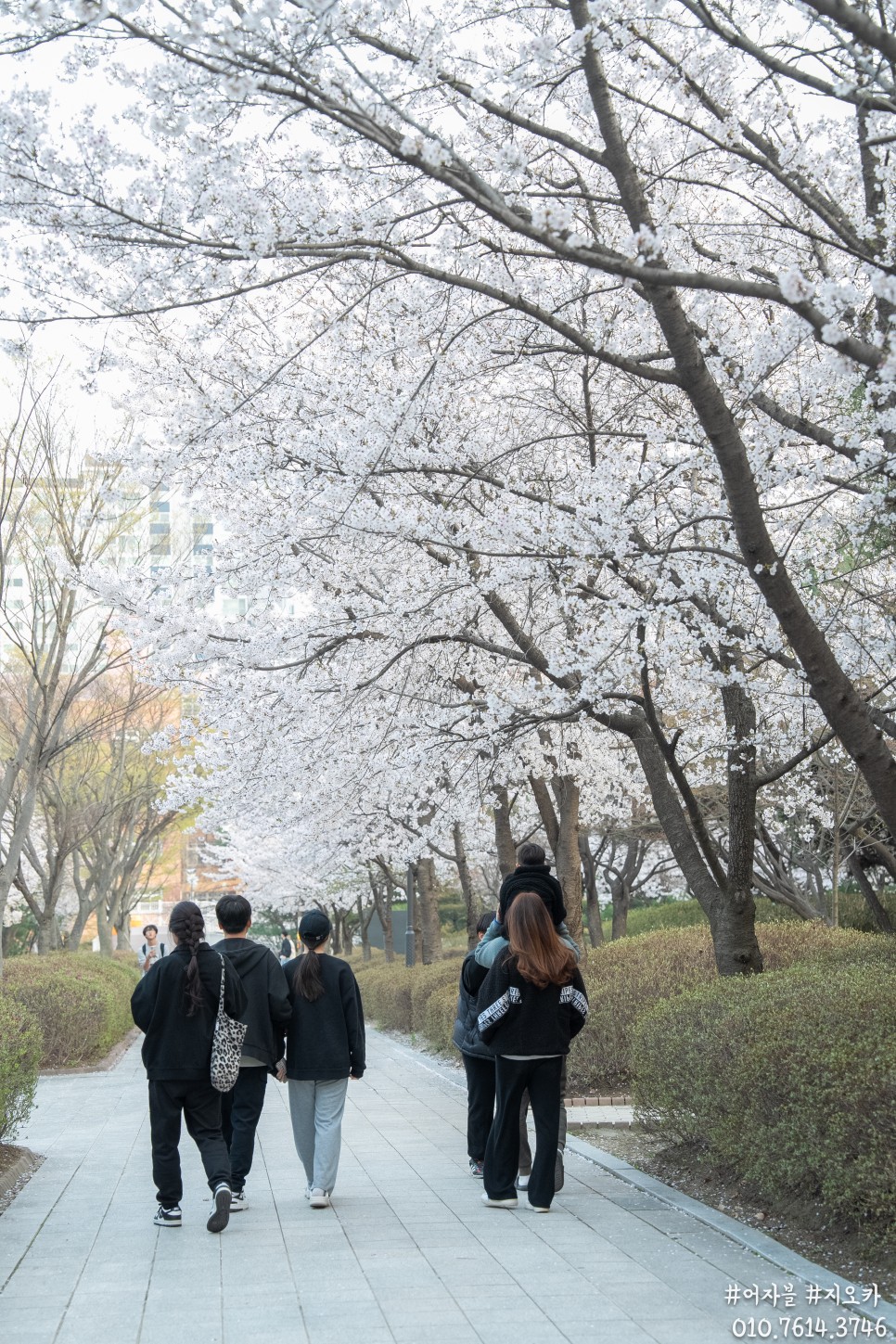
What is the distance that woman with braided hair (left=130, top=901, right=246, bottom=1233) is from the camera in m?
6.35

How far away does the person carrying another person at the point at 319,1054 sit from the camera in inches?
268

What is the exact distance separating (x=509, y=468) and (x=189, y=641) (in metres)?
3.45

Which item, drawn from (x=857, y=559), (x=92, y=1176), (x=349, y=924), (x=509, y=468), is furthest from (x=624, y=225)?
(x=349, y=924)

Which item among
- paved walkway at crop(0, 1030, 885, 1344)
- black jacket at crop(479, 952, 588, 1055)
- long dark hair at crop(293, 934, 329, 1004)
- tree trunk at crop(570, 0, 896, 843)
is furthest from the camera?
long dark hair at crop(293, 934, 329, 1004)

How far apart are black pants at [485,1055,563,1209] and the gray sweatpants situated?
34.4 inches

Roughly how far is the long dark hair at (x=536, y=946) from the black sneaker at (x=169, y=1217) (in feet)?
6.92

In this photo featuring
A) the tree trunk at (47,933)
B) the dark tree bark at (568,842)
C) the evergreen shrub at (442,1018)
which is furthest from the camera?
Result: the tree trunk at (47,933)

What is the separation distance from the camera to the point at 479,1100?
7.66 meters

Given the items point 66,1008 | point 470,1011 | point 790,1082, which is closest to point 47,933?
point 66,1008

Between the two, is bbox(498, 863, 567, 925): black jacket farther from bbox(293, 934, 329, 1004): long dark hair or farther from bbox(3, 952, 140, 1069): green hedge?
bbox(3, 952, 140, 1069): green hedge

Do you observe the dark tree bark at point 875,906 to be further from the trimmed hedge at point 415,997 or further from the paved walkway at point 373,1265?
the paved walkway at point 373,1265

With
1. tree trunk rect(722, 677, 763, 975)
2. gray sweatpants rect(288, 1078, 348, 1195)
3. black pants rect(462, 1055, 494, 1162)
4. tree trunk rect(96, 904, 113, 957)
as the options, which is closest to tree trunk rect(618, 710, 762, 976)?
tree trunk rect(722, 677, 763, 975)

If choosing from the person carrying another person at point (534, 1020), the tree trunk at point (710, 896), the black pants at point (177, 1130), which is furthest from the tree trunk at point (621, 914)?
the black pants at point (177, 1130)

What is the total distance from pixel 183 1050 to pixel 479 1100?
209 centimetres
